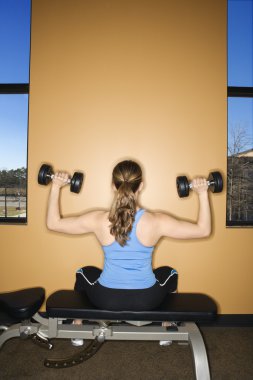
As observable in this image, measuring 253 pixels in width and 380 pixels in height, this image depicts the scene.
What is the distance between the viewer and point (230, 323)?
1.91 meters

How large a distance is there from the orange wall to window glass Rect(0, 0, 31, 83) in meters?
0.25

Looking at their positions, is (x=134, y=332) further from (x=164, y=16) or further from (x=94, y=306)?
(x=164, y=16)

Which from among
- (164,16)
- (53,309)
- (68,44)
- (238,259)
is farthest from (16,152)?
(238,259)

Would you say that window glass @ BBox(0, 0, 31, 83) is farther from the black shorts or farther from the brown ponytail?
the black shorts

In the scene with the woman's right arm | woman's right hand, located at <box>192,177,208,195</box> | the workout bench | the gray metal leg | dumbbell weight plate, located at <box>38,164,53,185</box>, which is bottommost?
the gray metal leg

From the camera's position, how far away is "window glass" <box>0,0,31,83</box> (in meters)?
2.03

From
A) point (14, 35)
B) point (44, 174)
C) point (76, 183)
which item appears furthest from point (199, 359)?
point (14, 35)

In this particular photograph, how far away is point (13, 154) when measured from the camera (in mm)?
2068

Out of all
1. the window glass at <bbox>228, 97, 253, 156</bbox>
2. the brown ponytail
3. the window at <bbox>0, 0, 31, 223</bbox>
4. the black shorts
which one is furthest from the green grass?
the window glass at <bbox>228, 97, 253, 156</bbox>

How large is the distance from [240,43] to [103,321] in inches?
89.8

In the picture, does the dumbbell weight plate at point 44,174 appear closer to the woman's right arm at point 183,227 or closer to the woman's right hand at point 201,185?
the woman's right arm at point 183,227

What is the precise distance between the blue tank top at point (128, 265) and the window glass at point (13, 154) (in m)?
1.09

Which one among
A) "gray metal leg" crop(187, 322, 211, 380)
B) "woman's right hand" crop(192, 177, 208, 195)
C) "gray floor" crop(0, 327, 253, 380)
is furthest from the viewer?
"gray floor" crop(0, 327, 253, 380)

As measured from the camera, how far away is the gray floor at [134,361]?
4.57 feet
